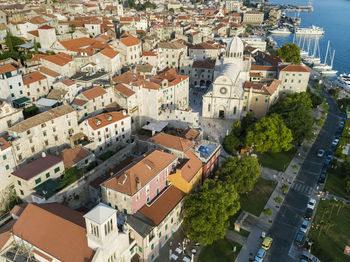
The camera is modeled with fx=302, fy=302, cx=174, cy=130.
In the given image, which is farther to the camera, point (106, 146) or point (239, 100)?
point (239, 100)

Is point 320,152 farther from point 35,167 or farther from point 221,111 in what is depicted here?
point 35,167

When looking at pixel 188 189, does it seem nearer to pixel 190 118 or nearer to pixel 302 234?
pixel 302 234

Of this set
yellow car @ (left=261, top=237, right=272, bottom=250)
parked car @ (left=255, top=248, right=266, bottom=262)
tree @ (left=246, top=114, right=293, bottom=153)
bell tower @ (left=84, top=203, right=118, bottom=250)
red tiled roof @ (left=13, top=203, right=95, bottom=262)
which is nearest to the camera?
bell tower @ (left=84, top=203, right=118, bottom=250)

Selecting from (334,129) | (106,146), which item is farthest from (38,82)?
(334,129)

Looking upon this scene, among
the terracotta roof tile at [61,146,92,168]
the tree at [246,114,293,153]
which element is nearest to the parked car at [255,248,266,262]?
the tree at [246,114,293,153]

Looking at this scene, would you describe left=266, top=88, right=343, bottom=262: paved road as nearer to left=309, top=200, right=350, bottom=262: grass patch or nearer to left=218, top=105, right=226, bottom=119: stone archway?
left=309, top=200, right=350, bottom=262: grass patch

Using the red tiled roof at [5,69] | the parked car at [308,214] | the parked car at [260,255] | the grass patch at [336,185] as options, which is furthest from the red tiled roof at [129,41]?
the parked car at [260,255]
